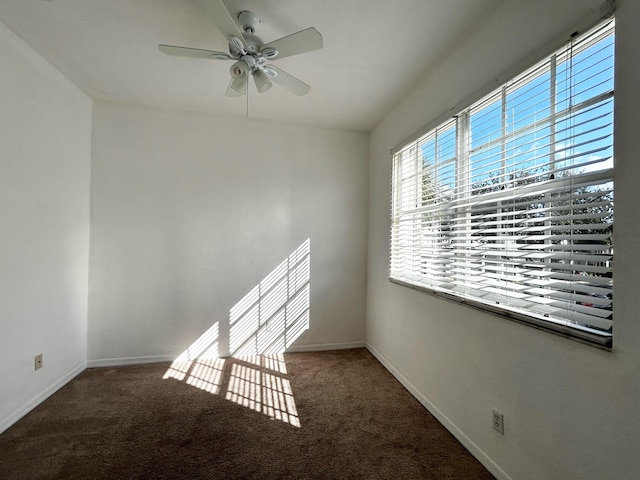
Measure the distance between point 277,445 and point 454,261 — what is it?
1.67m

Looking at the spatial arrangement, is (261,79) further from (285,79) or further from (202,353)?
(202,353)

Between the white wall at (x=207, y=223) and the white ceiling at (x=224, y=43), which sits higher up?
the white ceiling at (x=224, y=43)

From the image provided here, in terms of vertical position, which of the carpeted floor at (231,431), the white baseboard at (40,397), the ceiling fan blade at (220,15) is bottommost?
the carpeted floor at (231,431)

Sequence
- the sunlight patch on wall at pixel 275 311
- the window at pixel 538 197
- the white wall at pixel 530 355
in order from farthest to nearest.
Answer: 1. the sunlight patch on wall at pixel 275 311
2. the window at pixel 538 197
3. the white wall at pixel 530 355

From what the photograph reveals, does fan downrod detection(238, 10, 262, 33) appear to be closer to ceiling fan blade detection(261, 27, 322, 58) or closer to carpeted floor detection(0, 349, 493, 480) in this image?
ceiling fan blade detection(261, 27, 322, 58)

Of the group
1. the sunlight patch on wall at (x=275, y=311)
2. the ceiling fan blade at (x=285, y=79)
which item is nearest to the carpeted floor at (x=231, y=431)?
the sunlight patch on wall at (x=275, y=311)

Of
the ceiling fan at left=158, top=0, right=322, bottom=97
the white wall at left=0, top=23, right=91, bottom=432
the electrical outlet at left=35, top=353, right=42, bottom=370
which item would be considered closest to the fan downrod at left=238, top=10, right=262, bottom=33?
the ceiling fan at left=158, top=0, right=322, bottom=97

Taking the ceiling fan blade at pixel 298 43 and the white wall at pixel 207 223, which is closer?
the ceiling fan blade at pixel 298 43

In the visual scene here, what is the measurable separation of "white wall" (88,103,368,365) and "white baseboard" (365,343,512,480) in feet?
3.08

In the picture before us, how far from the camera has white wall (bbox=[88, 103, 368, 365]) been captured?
2965 millimetres

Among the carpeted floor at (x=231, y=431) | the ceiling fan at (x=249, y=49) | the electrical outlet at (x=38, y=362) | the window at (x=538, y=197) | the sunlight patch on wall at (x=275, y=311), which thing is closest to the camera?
the window at (x=538, y=197)

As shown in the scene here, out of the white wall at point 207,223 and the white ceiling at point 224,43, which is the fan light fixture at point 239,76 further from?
the white wall at point 207,223

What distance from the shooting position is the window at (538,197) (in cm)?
120

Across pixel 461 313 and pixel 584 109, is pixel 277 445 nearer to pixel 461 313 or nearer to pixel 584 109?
pixel 461 313
